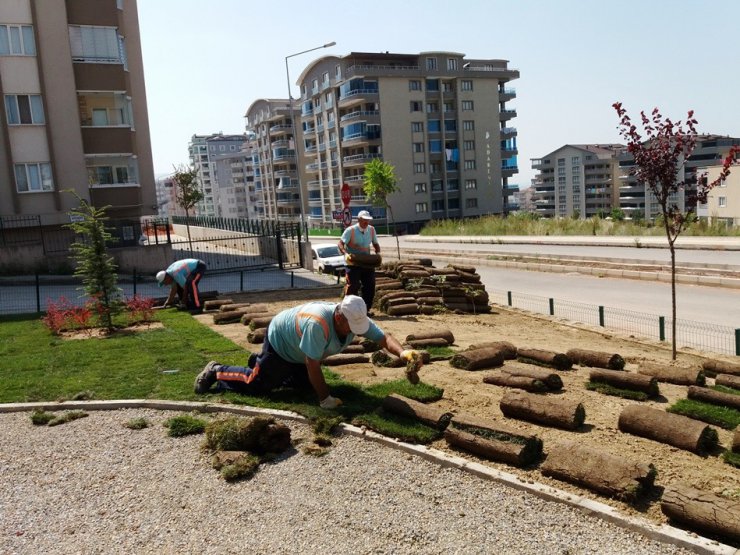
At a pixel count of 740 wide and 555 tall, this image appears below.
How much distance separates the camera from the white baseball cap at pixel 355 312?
6645 mm

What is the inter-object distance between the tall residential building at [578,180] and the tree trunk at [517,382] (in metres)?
134

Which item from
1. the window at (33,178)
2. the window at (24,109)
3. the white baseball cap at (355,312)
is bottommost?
the white baseball cap at (355,312)

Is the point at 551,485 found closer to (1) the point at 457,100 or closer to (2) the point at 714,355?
(2) the point at 714,355

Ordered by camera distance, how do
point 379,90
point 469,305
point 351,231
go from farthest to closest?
point 379,90 < point 469,305 < point 351,231

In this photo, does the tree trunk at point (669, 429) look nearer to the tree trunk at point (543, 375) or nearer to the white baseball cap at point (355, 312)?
the tree trunk at point (543, 375)

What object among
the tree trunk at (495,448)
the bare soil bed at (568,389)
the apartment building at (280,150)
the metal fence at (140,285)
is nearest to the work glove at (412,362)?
the bare soil bed at (568,389)

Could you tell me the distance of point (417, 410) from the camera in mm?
6688

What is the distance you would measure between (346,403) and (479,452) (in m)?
1.89

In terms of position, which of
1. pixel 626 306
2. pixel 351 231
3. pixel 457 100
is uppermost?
pixel 457 100

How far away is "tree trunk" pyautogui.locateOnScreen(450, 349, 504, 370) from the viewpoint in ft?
28.8

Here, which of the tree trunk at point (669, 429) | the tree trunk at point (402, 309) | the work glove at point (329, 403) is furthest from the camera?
the tree trunk at point (402, 309)

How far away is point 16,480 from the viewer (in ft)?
20.2

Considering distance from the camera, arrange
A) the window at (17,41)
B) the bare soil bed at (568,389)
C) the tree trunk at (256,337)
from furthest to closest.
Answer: the window at (17,41), the tree trunk at (256,337), the bare soil bed at (568,389)

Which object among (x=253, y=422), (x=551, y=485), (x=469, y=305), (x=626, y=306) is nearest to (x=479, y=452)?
(x=551, y=485)
